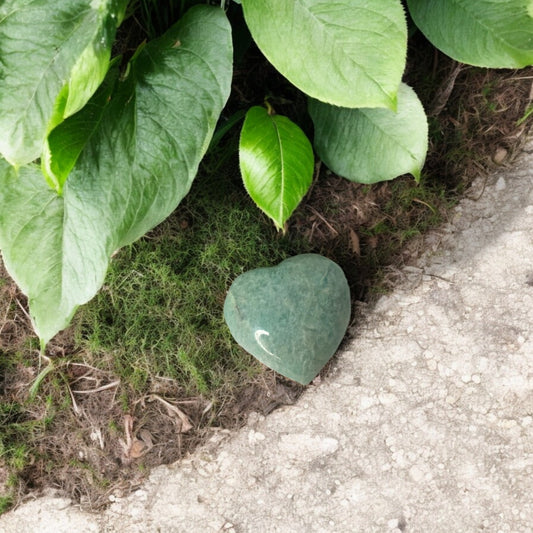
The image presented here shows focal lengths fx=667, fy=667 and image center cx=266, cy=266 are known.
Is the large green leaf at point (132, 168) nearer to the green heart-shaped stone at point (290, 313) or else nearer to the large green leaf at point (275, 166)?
the large green leaf at point (275, 166)

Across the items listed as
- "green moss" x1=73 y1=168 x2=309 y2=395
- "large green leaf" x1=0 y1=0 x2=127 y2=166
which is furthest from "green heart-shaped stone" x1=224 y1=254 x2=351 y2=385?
"large green leaf" x1=0 y1=0 x2=127 y2=166

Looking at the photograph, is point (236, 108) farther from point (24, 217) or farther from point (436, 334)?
point (436, 334)

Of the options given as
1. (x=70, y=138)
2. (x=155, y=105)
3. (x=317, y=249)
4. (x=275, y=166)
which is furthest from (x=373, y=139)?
(x=70, y=138)

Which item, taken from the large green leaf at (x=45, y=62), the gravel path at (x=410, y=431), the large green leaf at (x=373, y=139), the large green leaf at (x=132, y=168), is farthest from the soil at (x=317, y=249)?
the large green leaf at (x=45, y=62)

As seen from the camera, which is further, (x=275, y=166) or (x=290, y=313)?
(x=290, y=313)

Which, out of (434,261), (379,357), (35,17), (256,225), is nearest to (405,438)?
(379,357)

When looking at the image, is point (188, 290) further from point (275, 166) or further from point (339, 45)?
point (339, 45)

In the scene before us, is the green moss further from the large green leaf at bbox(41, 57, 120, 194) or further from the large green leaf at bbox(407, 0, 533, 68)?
the large green leaf at bbox(407, 0, 533, 68)
